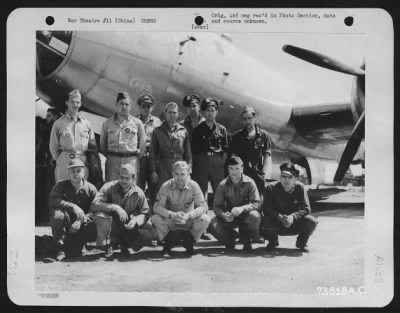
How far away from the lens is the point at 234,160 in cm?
271

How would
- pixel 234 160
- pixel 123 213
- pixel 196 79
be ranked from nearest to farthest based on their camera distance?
1. pixel 123 213
2. pixel 234 160
3. pixel 196 79

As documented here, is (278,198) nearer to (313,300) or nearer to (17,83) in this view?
(313,300)

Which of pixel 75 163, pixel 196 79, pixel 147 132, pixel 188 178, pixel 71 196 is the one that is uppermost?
pixel 196 79

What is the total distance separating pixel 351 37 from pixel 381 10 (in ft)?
0.85

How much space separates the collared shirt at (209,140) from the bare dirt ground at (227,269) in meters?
0.65

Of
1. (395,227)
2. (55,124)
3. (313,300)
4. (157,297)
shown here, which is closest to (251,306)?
(313,300)

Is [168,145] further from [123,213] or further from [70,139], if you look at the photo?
[70,139]

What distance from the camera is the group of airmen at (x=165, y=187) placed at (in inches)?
104

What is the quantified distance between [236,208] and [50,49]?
66.2 inches

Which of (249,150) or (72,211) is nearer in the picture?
(72,211)

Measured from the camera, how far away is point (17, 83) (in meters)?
2.71

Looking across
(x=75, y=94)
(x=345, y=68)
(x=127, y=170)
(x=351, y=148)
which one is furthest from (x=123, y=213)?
(x=345, y=68)

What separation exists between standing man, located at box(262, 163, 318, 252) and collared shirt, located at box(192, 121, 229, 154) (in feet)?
1.46

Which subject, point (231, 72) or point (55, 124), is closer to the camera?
point (55, 124)
